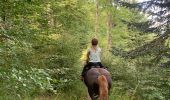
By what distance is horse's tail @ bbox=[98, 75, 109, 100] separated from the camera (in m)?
9.14

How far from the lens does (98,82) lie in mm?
9430

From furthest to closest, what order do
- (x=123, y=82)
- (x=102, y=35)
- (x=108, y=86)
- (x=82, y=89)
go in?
(x=102, y=35)
(x=123, y=82)
(x=82, y=89)
(x=108, y=86)

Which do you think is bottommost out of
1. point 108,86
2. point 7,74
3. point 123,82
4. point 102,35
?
point 102,35

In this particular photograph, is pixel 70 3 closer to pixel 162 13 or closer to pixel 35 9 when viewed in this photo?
pixel 162 13

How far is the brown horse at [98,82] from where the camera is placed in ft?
30.1

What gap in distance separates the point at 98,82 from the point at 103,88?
0.29 meters

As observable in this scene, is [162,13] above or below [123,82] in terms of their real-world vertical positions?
above

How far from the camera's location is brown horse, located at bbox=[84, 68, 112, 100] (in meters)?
9.18

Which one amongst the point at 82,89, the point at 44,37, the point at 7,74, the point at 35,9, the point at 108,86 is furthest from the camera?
the point at 82,89

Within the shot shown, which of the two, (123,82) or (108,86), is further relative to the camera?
(123,82)

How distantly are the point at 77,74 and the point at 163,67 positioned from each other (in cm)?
517

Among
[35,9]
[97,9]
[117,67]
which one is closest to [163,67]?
[117,67]

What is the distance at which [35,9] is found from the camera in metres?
8.48

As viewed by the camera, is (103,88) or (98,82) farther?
(98,82)
